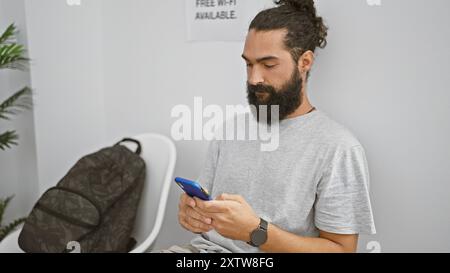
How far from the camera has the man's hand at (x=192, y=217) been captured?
3.37 feet

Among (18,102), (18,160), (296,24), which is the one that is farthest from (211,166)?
(18,160)

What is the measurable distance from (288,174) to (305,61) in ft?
1.08

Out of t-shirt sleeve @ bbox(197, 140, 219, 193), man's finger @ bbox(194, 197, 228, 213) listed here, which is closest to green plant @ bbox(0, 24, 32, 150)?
t-shirt sleeve @ bbox(197, 140, 219, 193)

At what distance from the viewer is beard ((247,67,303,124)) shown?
114 cm

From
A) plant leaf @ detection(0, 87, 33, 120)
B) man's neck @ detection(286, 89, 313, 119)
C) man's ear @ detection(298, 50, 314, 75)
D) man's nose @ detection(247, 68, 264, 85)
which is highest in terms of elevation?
man's ear @ detection(298, 50, 314, 75)

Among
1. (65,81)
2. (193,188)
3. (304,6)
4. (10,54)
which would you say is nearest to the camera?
(193,188)

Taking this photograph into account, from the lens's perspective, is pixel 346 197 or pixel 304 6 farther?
pixel 304 6

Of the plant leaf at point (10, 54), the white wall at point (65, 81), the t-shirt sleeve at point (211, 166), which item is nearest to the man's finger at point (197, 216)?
the t-shirt sleeve at point (211, 166)

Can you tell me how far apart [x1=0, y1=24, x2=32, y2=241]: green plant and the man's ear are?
1.28 meters

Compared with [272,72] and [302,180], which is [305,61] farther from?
[302,180]

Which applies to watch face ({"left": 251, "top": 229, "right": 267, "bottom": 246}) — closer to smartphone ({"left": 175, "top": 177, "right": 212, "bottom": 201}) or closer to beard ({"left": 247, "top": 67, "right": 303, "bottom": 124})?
smartphone ({"left": 175, "top": 177, "right": 212, "bottom": 201})

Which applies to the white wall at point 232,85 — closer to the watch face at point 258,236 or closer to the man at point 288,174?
the man at point 288,174

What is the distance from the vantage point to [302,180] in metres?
1.11

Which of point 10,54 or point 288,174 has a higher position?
point 10,54
